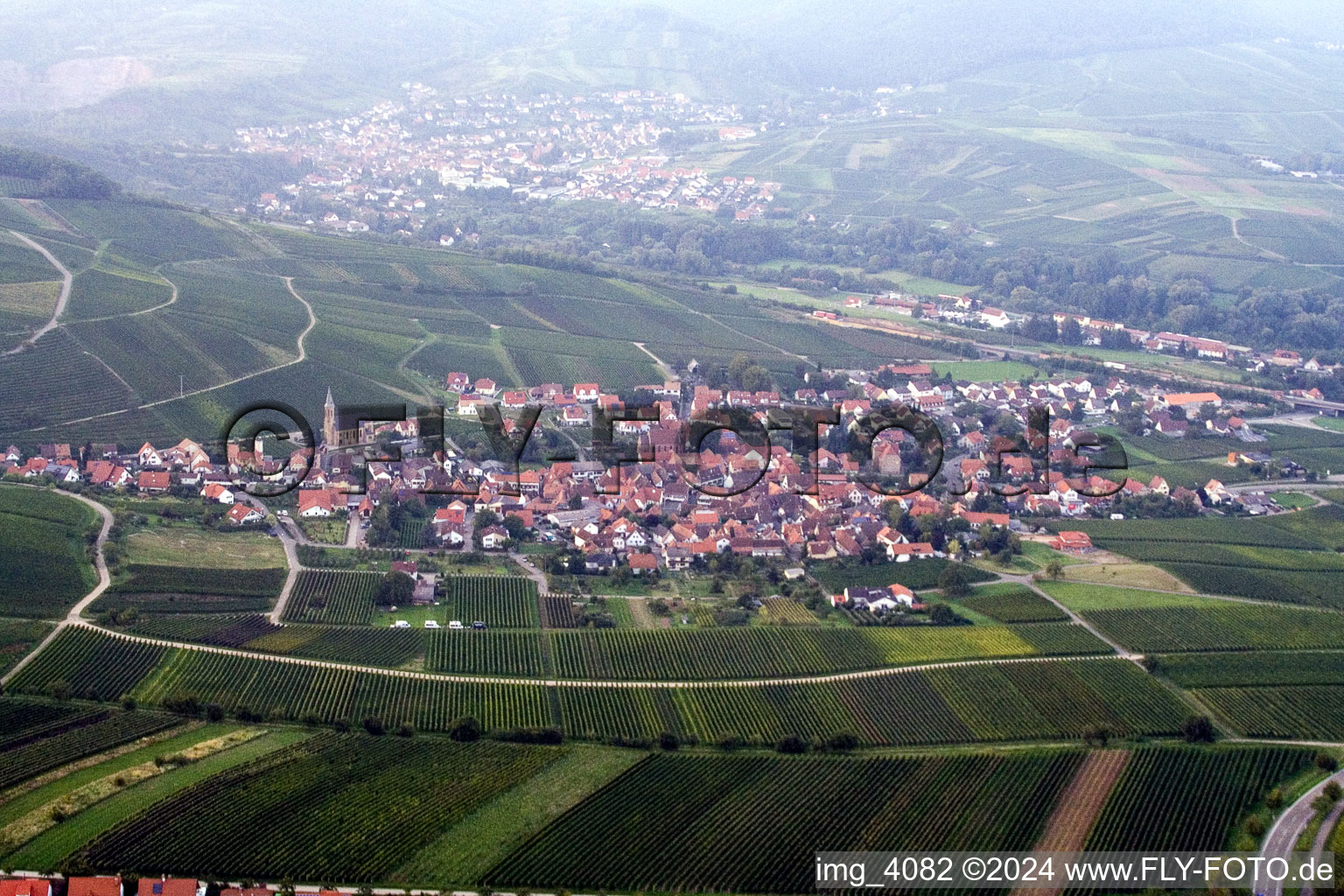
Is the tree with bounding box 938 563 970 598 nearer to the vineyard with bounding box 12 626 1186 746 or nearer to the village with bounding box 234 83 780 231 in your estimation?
the vineyard with bounding box 12 626 1186 746

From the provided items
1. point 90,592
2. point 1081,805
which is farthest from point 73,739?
point 1081,805

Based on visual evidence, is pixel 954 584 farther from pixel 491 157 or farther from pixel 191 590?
pixel 491 157

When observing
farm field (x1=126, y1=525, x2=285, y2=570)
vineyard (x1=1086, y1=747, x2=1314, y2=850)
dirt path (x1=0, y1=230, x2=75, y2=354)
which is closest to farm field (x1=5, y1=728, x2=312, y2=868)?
farm field (x1=126, y1=525, x2=285, y2=570)

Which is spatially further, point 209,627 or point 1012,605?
point 1012,605

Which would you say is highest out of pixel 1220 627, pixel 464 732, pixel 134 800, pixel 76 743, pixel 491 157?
pixel 491 157

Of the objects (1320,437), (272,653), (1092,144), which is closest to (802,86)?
(1092,144)

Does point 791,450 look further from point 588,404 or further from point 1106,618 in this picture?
point 1106,618
